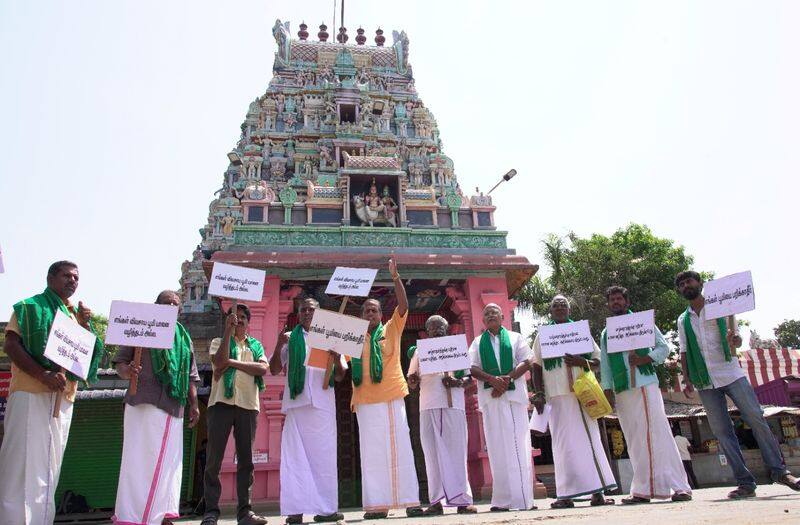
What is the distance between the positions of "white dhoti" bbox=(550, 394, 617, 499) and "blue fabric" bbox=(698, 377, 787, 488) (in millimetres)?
975

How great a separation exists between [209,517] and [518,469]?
268 cm

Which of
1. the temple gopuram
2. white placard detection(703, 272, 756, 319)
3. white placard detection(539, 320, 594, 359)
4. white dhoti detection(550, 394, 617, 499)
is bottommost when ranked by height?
white dhoti detection(550, 394, 617, 499)

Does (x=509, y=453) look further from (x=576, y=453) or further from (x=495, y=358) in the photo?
(x=495, y=358)

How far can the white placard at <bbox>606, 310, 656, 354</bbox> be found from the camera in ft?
17.1

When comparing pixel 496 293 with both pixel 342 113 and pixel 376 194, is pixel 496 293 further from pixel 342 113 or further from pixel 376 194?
pixel 342 113

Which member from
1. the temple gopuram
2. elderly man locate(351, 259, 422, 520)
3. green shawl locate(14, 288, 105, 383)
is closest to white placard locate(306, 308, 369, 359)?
elderly man locate(351, 259, 422, 520)

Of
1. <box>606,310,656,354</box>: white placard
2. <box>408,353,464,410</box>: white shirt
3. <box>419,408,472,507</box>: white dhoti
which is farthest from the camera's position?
<box>408,353,464,410</box>: white shirt

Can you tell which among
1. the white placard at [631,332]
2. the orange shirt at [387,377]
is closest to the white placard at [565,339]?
the white placard at [631,332]

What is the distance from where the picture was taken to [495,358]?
226 inches

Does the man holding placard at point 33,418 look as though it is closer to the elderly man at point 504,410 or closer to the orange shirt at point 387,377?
Answer: the orange shirt at point 387,377

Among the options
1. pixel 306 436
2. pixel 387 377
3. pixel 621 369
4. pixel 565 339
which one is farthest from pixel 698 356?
pixel 306 436

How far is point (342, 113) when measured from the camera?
1762cm

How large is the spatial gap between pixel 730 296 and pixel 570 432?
1.84 metres

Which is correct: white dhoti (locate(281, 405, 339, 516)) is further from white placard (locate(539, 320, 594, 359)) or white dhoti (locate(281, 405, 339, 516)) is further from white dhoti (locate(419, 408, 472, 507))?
white placard (locate(539, 320, 594, 359))
